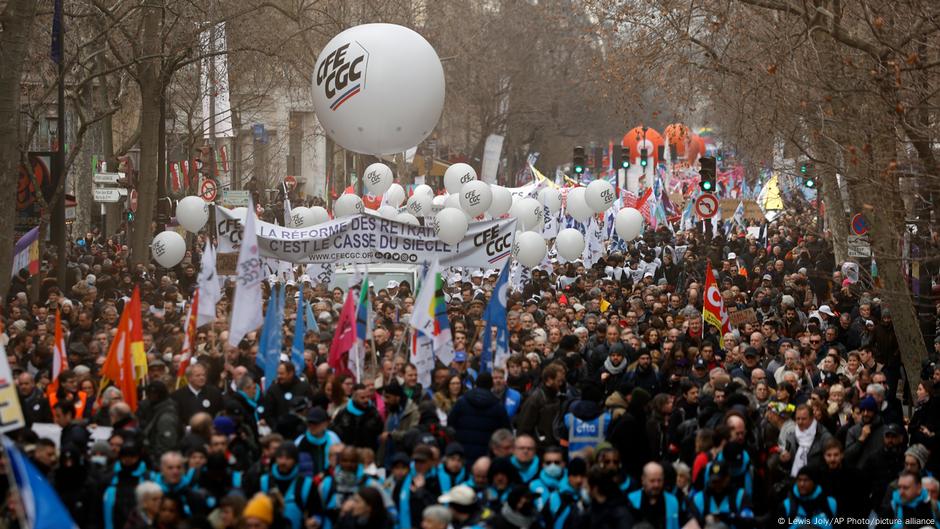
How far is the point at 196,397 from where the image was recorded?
1257 cm

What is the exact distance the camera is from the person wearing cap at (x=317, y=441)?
36.2ft

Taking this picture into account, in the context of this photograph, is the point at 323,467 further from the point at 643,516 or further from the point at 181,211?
the point at 181,211

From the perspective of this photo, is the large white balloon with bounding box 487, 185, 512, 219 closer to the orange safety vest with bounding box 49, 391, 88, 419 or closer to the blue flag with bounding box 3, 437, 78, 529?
the orange safety vest with bounding box 49, 391, 88, 419

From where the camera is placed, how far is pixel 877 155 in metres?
18.7

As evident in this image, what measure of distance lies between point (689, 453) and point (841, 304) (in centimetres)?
1097

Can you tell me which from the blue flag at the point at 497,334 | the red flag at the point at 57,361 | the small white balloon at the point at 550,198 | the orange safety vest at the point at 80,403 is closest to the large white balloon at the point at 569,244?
the small white balloon at the point at 550,198

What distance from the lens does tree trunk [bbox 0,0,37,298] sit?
22.2m

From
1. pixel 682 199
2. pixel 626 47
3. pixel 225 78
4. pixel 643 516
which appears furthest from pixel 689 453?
pixel 682 199

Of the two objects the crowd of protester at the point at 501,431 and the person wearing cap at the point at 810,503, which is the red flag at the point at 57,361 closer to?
the crowd of protester at the point at 501,431

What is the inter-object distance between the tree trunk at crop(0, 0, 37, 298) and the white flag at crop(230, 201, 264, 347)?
9.26 meters

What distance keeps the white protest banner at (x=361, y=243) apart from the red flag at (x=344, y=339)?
140 inches

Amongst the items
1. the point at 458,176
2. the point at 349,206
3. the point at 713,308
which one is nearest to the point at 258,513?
the point at 713,308

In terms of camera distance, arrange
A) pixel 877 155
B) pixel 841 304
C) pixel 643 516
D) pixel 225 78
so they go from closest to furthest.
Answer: pixel 643 516, pixel 877 155, pixel 841 304, pixel 225 78

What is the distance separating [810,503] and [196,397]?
489 centimetres
